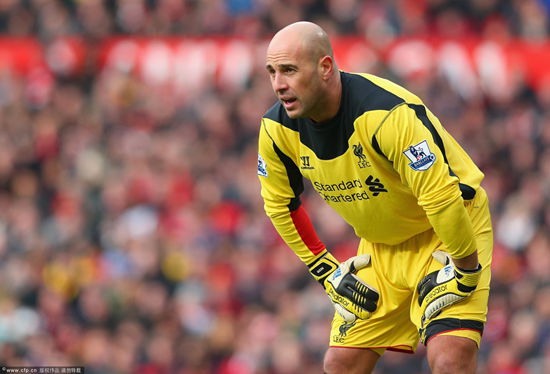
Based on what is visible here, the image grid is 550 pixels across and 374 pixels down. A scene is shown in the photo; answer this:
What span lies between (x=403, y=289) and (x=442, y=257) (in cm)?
38

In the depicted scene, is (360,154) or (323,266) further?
(323,266)

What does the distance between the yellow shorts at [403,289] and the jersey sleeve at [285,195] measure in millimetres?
362

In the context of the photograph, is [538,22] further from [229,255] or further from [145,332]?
[145,332]

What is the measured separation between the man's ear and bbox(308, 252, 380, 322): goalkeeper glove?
1322 mm

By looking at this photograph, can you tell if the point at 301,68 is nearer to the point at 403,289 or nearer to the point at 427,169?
the point at 427,169

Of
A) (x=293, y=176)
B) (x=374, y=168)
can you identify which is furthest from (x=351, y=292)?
(x=374, y=168)

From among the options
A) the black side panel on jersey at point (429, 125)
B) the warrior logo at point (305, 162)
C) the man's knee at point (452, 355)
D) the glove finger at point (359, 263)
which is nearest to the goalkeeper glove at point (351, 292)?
the glove finger at point (359, 263)

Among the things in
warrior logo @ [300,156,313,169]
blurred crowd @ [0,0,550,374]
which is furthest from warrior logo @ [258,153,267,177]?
blurred crowd @ [0,0,550,374]

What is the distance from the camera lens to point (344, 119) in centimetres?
636

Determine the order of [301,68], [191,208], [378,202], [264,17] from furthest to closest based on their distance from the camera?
[264,17]
[191,208]
[378,202]
[301,68]

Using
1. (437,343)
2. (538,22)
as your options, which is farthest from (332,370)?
(538,22)

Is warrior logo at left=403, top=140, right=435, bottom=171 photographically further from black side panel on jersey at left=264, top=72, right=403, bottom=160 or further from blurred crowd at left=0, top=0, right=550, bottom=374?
blurred crowd at left=0, top=0, right=550, bottom=374

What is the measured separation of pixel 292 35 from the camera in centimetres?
618

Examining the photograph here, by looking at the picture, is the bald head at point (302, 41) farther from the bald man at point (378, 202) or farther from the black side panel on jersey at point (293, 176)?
the black side panel on jersey at point (293, 176)
